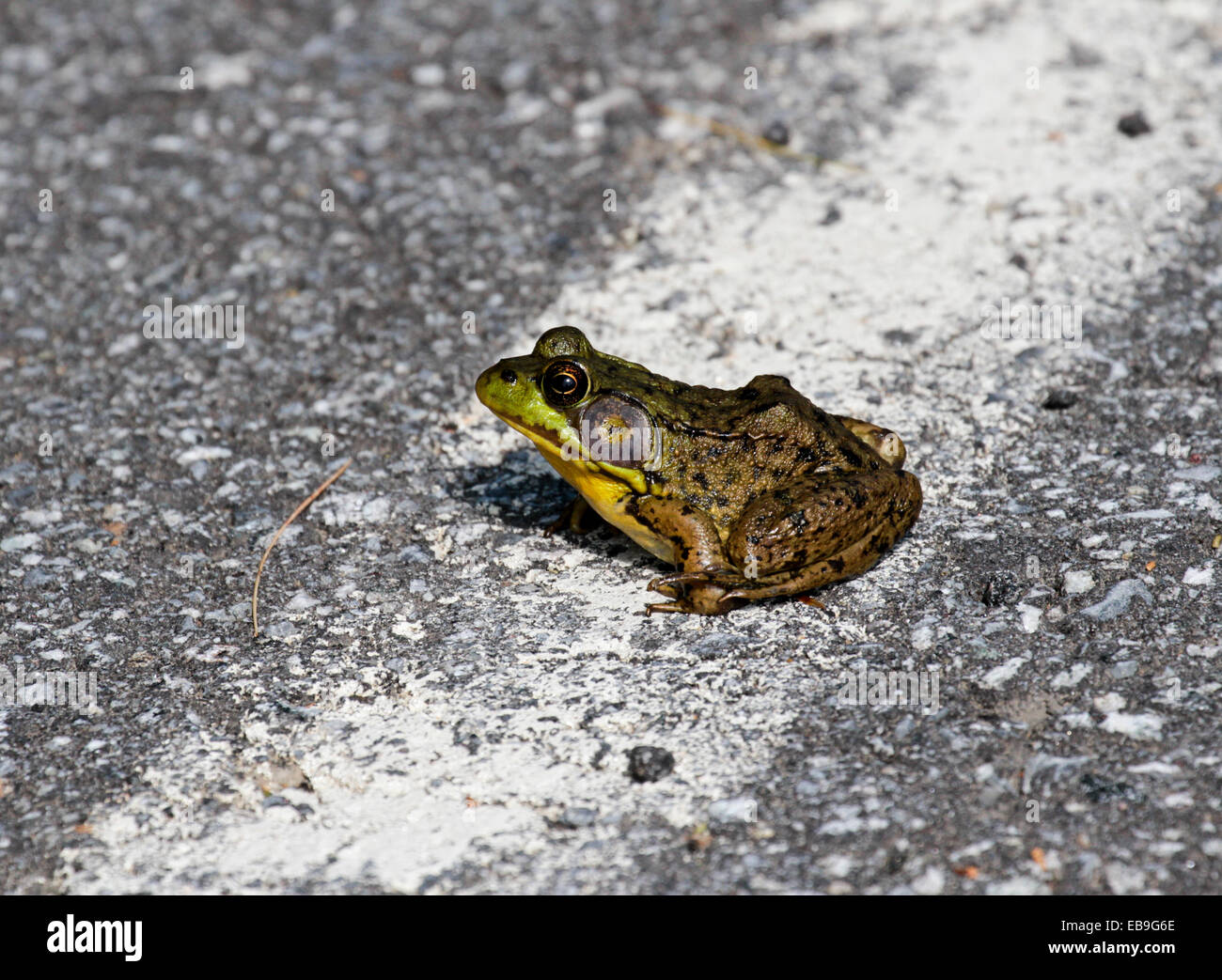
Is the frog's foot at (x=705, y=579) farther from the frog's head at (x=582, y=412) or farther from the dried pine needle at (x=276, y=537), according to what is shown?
the dried pine needle at (x=276, y=537)

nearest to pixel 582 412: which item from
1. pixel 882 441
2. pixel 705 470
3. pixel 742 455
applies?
pixel 705 470

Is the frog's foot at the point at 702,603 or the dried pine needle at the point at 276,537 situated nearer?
the frog's foot at the point at 702,603

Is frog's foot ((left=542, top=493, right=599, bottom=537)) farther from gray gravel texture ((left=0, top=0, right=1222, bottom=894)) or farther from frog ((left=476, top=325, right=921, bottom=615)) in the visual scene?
frog ((left=476, top=325, right=921, bottom=615))

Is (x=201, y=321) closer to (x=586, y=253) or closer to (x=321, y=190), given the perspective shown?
(x=321, y=190)

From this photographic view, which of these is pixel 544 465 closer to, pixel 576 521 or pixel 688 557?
pixel 576 521

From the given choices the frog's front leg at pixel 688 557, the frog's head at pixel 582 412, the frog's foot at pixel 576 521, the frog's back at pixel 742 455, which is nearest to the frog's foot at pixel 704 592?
the frog's front leg at pixel 688 557
